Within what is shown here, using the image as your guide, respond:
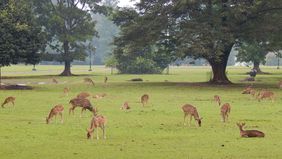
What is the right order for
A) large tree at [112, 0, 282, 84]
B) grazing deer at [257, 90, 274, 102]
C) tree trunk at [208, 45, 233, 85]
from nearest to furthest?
grazing deer at [257, 90, 274, 102] → large tree at [112, 0, 282, 84] → tree trunk at [208, 45, 233, 85]

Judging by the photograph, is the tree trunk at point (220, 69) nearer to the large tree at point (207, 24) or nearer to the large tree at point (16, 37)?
the large tree at point (207, 24)

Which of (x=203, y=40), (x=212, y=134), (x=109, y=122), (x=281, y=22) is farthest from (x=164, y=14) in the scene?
(x=212, y=134)

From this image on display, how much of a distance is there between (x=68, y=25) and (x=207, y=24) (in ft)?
139

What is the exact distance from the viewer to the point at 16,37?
54.5 m

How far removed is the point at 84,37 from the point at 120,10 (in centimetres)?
2976

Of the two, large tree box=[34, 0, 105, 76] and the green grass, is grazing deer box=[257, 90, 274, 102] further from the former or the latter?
large tree box=[34, 0, 105, 76]

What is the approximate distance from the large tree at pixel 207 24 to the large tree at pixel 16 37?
31.0 ft

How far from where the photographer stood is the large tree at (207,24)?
4912 centimetres

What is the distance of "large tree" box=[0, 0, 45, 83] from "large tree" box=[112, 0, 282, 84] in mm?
9459

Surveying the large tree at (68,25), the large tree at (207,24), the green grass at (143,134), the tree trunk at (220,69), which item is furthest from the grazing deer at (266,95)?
the large tree at (68,25)

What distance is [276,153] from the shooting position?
15953mm

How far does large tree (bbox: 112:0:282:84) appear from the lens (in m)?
49.1

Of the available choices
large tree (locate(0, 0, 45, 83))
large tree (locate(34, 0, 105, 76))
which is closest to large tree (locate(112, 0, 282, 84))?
large tree (locate(0, 0, 45, 83))

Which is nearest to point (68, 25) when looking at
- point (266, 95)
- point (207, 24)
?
point (207, 24)
